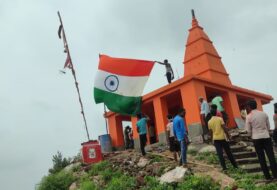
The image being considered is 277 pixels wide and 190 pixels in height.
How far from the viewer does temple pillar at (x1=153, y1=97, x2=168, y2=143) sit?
17.1 metres

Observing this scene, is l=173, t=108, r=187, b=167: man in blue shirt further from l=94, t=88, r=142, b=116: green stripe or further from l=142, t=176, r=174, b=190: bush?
l=94, t=88, r=142, b=116: green stripe

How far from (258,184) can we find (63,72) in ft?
40.0

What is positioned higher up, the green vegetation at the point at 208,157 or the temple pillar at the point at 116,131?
the temple pillar at the point at 116,131

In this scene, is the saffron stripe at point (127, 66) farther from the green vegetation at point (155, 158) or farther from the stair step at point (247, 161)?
the stair step at point (247, 161)

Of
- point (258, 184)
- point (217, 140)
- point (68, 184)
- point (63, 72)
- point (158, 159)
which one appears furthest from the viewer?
point (63, 72)

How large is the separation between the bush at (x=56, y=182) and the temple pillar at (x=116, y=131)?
5.30 m

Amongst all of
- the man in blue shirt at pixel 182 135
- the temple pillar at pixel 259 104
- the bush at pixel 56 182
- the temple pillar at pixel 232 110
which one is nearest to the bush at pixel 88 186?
the bush at pixel 56 182

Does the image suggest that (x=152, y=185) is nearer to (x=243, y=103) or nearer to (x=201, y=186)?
(x=201, y=186)

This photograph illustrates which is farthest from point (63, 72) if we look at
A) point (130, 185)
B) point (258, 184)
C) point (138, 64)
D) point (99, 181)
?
point (258, 184)

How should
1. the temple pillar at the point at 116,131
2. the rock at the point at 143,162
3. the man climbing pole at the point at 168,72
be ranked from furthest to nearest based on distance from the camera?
the temple pillar at the point at 116,131 → the man climbing pole at the point at 168,72 → the rock at the point at 143,162

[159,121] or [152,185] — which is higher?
[159,121]

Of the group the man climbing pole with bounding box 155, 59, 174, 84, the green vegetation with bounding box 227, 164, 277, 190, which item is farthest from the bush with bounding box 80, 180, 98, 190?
the man climbing pole with bounding box 155, 59, 174, 84

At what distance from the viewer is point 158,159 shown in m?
13.0

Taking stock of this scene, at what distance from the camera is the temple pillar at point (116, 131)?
1998 centimetres
